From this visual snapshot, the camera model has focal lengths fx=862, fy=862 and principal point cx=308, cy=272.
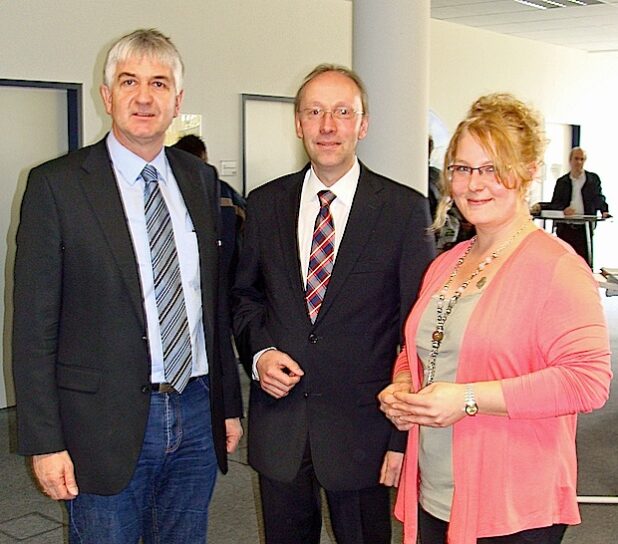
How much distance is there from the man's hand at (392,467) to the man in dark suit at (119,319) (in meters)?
0.48

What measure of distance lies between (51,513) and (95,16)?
11.8ft

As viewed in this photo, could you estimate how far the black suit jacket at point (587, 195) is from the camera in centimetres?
1007

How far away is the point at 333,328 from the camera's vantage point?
88.8 inches

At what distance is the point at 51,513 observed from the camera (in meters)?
4.11

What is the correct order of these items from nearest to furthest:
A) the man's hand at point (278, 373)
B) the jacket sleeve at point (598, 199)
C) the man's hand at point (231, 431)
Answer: the man's hand at point (278, 373)
the man's hand at point (231, 431)
the jacket sleeve at point (598, 199)

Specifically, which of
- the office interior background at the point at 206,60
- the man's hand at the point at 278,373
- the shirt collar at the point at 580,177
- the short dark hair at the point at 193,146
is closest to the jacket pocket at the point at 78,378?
the man's hand at the point at 278,373

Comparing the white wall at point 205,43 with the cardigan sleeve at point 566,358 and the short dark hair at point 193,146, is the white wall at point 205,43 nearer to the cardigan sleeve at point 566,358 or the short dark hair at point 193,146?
the short dark hair at point 193,146

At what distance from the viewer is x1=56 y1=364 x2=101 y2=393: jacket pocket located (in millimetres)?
2059

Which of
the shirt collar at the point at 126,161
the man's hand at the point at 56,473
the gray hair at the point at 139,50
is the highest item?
the gray hair at the point at 139,50

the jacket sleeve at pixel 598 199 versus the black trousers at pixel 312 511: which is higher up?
the jacket sleeve at pixel 598 199

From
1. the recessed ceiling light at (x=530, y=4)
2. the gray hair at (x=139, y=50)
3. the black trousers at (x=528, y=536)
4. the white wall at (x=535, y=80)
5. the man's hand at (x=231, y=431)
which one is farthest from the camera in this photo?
the white wall at (x=535, y=80)

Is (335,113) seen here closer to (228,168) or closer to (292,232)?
(292,232)

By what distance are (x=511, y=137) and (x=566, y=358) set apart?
0.47 meters

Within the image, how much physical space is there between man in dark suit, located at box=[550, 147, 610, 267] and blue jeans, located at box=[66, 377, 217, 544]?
8.45m
